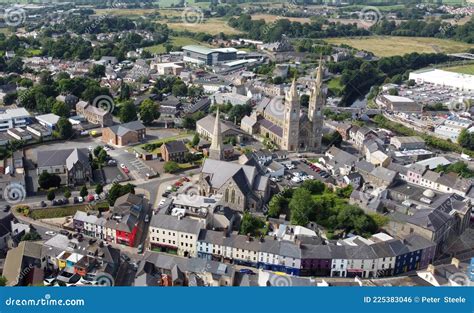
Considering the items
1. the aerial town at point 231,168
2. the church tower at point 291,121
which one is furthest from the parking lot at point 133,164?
the church tower at point 291,121

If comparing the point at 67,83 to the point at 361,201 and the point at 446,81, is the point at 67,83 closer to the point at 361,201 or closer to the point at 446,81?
the point at 361,201

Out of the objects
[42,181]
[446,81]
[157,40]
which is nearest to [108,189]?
[42,181]

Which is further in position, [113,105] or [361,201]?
[113,105]

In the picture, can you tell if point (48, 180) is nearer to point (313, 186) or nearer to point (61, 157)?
point (61, 157)

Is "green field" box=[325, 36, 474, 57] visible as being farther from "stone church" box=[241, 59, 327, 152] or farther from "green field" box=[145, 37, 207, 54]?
"stone church" box=[241, 59, 327, 152]

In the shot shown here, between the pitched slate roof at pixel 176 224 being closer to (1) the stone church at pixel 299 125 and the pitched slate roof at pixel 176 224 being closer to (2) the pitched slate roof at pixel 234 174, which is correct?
(2) the pitched slate roof at pixel 234 174
